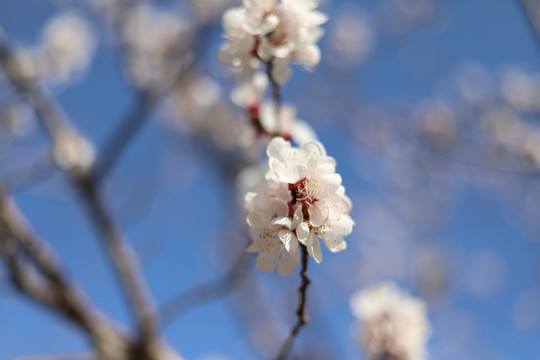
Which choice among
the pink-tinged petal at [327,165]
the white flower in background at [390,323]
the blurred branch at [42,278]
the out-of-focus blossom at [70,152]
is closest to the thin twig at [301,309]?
the pink-tinged petal at [327,165]

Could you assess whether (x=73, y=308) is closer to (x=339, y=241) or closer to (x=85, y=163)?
(x=85, y=163)

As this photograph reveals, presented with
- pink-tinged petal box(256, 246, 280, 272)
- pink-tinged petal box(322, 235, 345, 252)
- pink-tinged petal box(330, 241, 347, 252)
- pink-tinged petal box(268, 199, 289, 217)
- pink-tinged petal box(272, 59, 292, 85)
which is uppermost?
pink-tinged petal box(272, 59, 292, 85)

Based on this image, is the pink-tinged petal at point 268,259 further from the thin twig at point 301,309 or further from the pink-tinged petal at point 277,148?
the pink-tinged petal at point 277,148

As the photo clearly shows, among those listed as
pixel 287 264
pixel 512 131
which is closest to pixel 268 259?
pixel 287 264

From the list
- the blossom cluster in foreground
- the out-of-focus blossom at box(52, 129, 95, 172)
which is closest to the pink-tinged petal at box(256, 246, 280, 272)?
the blossom cluster in foreground

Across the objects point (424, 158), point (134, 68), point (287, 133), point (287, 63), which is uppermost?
point (287, 63)

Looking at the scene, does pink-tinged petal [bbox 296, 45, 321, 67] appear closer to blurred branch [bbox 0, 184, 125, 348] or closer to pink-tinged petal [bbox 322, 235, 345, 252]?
pink-tinged petal [bbox 322, 235, 345, 252]

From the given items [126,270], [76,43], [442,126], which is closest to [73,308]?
[126,270]
